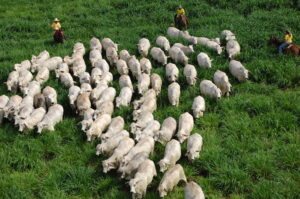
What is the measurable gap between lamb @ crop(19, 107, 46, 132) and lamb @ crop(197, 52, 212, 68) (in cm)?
448

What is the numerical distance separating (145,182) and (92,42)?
7.07 meters

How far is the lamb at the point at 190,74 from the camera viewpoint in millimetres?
10500

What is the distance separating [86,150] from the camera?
837cm

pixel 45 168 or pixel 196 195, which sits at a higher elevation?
pixel 196 195

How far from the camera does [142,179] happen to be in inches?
275

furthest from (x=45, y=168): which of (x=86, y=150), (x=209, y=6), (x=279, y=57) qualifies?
(x=209, y=6)

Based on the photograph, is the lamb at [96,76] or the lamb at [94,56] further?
the lamb at [94,56]

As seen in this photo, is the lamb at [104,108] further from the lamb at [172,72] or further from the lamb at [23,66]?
the lamb at [23,66]

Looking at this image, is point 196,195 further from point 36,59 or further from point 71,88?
point 36,59

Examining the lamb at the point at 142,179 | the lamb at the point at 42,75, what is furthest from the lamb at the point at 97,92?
the lamb at the point at 142,179

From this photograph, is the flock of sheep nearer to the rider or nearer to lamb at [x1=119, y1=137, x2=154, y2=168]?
lamb at [x1=119, y1=137, x2=154, y2=168]

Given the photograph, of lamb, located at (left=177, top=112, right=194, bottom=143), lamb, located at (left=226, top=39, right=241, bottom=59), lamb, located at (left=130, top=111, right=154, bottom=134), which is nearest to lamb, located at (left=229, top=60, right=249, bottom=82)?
lamb, located at (left=226, top=39, right=241, bottom=59)

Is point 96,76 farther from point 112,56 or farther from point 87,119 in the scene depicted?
point 87,119

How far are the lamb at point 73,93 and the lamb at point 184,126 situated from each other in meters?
2.76
